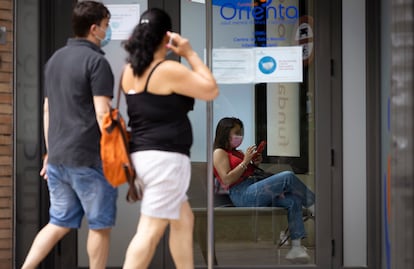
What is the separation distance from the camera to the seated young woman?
5465 mm

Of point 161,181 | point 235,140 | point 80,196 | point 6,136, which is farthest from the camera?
point 235,140

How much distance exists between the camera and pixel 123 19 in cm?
539

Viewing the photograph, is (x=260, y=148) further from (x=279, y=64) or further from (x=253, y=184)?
(x=279, y=64)

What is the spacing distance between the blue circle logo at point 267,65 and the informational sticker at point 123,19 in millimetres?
1048

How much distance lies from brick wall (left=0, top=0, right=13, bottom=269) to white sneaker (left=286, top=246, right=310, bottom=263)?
7.08 feet

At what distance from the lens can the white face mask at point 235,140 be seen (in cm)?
549

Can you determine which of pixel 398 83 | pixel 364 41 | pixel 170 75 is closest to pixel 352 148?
pixel 364 41

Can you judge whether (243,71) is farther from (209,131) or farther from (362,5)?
(362,5)

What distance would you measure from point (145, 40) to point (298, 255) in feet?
8.03

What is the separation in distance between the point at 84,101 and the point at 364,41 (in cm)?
248

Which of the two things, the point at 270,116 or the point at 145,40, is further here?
the point at 270,116

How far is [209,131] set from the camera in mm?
5211

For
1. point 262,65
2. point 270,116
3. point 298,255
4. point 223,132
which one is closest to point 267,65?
point 262,65

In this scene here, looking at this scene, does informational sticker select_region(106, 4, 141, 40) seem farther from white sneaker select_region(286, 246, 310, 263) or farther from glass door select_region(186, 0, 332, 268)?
white sneaker select_region(286, 246, 310, 263)
